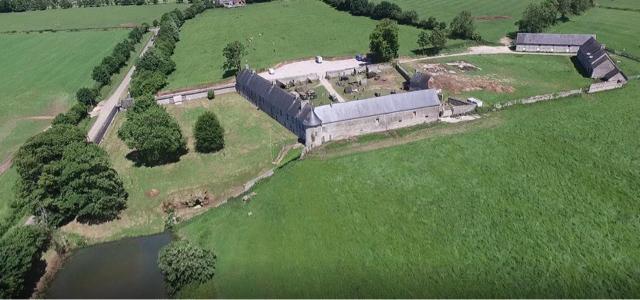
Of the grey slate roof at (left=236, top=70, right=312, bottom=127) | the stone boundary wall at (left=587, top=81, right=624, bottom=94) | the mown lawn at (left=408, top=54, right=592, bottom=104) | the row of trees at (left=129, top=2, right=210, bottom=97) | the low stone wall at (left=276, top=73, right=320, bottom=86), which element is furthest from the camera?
the low stone wall at (left=276, top=73, right=320, bottom=86)

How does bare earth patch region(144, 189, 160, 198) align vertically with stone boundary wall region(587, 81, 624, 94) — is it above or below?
below

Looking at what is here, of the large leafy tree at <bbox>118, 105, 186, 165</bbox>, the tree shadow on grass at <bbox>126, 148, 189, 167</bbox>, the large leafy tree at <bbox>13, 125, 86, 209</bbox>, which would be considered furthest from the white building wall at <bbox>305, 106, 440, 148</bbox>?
the large leafy tree at <bbox>13, 125, 86, 209</bbox>

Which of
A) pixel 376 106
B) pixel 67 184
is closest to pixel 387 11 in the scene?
pixel 376 106

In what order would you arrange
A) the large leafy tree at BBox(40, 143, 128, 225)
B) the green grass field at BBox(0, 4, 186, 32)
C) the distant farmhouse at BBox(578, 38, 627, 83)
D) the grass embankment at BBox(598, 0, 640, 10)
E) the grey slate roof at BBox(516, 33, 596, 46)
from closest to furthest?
the large leafy tree at BBox(40, 143, 128, 225), the distant farmhouse at BBox(578, 38, 627, 83), the grey slate roof at BBox(516, 33, 596, 46), the grass embankment at BBox(598, 0, 640, 10), the green grass field at BBox(0, 4, 186, 32)

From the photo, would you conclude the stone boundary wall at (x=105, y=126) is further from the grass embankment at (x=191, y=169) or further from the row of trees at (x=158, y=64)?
the row of trees at (x=158, y=64)

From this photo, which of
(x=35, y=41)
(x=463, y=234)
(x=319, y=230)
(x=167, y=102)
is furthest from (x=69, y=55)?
(x=463, y=234)

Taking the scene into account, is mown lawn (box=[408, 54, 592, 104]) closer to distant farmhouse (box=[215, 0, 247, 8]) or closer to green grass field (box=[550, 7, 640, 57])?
green grass field (box=[550, 7, 640, 57])

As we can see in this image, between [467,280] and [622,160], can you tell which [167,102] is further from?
[622,160]
